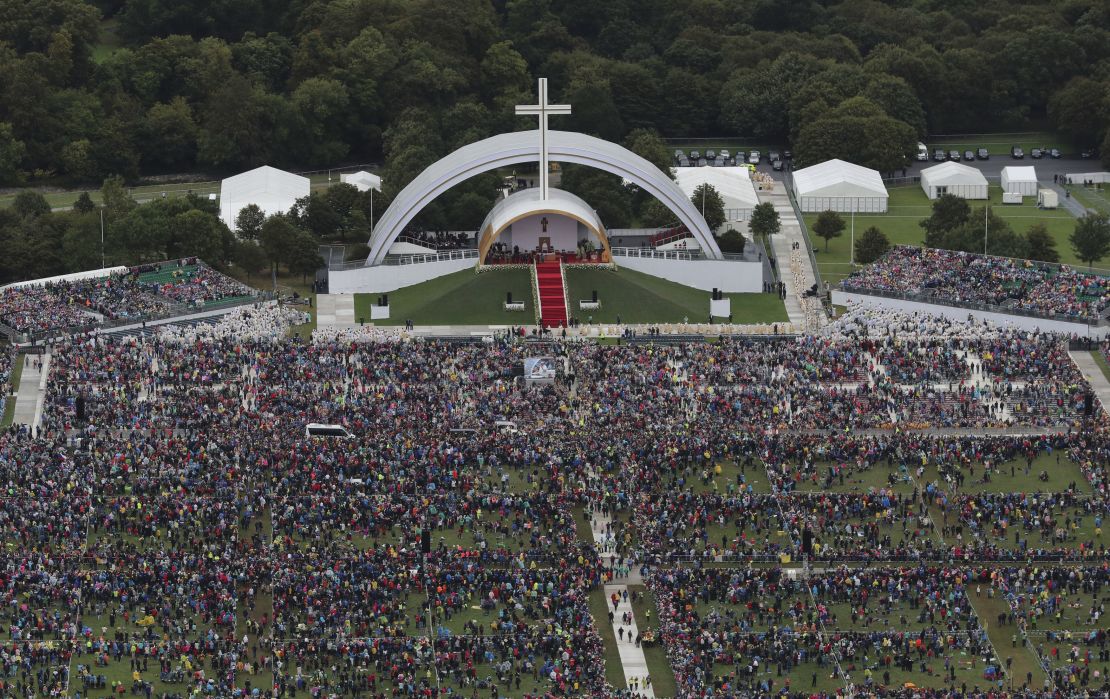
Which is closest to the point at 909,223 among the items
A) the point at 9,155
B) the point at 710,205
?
the point at 710,205

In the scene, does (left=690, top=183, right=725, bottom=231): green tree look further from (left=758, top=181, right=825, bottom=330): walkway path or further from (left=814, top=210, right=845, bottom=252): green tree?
(left=814, top=210, right=845, bottom=252): green tree

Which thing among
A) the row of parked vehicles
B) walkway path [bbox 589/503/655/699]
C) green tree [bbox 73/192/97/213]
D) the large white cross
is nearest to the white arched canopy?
the large white cross

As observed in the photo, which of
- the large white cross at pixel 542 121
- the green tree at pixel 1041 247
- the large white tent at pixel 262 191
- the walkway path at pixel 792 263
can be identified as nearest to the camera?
the walkway path at pixel 792 263

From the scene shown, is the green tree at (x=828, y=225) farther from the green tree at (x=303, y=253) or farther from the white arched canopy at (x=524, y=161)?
the green tree at (x=303, y=253)

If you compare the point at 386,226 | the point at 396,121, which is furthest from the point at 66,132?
the point at 386,226

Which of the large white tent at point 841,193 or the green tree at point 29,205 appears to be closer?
the green tree at point 29,205

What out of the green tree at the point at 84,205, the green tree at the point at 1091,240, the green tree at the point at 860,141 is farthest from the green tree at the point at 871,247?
the green tree at the point at 84,205

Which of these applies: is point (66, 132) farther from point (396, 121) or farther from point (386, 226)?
point (386, 226)
